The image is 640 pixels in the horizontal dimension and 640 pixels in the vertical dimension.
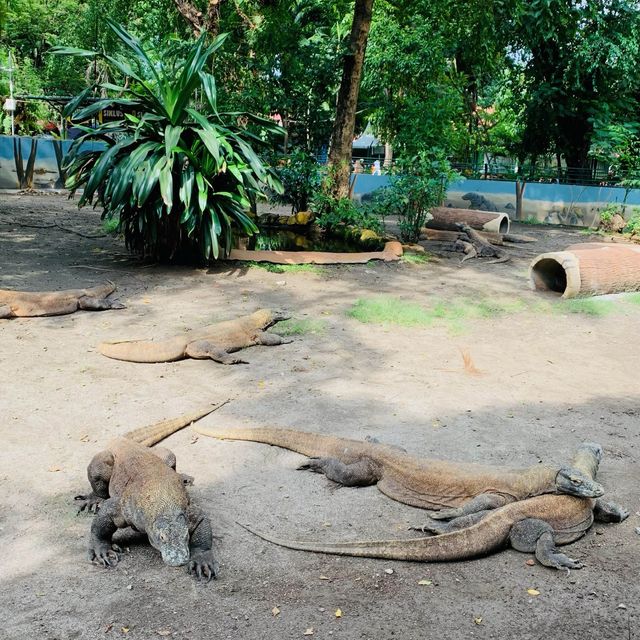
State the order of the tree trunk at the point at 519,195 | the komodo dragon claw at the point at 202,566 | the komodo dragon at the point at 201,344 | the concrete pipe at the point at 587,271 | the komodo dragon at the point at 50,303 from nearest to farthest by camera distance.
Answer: the komodo dragon claw at the point at 202,566, the komodo dragon at the point at 201,344, the komodo dragon at the point at 50,303, the concrete pipe at the point at 587,271, the tree trunk at the point at 519,195

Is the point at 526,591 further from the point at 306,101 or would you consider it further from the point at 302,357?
the point at 306,101

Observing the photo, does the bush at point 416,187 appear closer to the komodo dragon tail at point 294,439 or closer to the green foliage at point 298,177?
the green foliage at point 298,177

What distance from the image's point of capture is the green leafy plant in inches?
377

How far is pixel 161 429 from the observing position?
4.83 m

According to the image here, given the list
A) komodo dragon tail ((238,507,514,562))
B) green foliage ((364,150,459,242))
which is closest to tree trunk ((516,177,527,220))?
green foliage ((364,150,459,242))

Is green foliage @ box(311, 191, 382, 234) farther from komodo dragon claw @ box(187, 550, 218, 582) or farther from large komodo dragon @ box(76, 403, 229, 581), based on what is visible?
komodo dragon claw @ box(187, 550, 218, 582)

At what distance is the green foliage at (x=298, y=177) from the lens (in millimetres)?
13570

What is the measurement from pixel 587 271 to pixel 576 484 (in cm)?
666

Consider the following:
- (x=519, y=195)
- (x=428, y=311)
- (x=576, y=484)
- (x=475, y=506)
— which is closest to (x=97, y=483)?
(x=475, y=506)

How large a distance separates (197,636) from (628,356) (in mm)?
5720

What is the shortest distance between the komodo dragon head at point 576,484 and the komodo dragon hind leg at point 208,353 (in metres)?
3.46

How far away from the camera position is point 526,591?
10.7 ft

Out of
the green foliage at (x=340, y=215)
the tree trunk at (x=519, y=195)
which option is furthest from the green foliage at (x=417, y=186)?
the tree trunk at (x=519, y=195)

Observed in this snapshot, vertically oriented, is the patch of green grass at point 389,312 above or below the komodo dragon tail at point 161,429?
above
